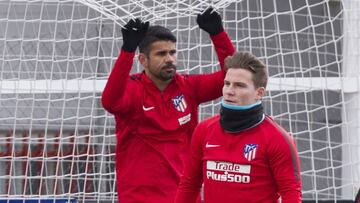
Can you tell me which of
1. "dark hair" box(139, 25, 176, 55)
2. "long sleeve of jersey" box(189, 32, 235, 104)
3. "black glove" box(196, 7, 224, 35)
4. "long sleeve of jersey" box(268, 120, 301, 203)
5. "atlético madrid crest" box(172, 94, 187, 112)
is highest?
"black glove" box(196, 7, 224, 35)

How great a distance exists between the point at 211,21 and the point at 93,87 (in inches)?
61.5

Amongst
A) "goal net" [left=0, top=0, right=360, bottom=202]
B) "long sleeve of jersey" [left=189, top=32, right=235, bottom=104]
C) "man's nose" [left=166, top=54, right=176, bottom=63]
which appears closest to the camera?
"man's nose" [left=166, top=54, right=176, bottom=63]

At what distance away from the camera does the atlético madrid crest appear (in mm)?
3828

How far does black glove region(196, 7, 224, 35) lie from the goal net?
126cm

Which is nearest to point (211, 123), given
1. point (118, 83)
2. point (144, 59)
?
point (118, 83)

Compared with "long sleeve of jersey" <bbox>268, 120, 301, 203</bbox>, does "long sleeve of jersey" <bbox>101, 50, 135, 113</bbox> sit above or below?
above

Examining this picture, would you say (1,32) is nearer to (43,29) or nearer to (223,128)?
(43,29)

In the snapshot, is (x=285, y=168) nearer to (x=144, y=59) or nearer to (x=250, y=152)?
(x=250, y=152)

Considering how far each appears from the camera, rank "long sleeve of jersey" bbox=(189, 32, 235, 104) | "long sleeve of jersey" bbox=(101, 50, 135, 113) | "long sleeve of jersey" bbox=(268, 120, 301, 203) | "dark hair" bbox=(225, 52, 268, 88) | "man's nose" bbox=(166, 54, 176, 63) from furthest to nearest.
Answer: "long sleeve of jersey" bbox=(189, 32, 235, 104) < "man's nose" bbox=(166, 54, 176, 63) < "long sleeve of jersey" bbox=(101, 50, 135, 113) < "dark hair" bbox=(225, 52, 268, 88) < "long sleeve of jersey" bbox=(268, 120, 301, 203)

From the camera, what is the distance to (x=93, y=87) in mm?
5246

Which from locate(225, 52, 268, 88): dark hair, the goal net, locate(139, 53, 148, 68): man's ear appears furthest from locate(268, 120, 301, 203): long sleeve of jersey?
the goal net

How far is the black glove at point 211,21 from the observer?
12.6ft

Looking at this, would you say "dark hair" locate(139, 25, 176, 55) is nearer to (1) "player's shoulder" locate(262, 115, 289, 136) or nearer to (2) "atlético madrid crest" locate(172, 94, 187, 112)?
(2) "atlético madrid crest" locate(172, 94, 187, 112)

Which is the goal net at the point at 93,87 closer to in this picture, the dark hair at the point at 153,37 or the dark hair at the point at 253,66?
the dark hair at the point at 153,37
